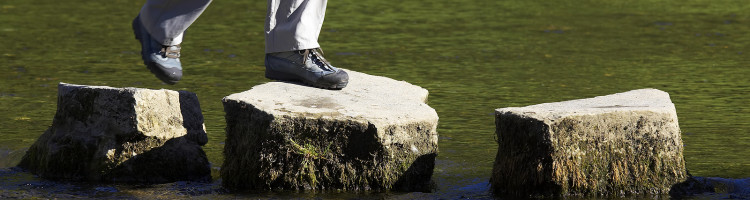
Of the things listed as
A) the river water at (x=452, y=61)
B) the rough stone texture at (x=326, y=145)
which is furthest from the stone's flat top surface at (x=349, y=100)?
the river water at (x=452, y=61)

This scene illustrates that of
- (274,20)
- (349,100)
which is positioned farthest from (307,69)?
(349,100)

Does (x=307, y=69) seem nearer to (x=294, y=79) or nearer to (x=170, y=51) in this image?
(x=294, y=79)

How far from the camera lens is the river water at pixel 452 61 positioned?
5.61 m

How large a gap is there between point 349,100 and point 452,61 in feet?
12.1

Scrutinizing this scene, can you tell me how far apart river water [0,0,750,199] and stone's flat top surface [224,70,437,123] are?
1.03 feet

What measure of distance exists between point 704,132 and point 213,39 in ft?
15.6

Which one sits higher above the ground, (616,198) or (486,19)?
(486,19)

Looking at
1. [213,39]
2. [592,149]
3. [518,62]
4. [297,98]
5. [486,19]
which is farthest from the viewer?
[486,19]

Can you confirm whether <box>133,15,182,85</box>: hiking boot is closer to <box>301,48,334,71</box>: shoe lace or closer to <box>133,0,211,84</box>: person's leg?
<box>133,0,211,84</box>: person's leg

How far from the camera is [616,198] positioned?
476 cm

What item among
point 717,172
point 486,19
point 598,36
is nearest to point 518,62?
point 598,36

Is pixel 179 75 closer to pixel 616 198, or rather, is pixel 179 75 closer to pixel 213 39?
pixel 616 198

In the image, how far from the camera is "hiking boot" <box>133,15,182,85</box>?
5.50m

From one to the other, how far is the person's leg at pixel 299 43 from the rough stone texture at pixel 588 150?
93cm
